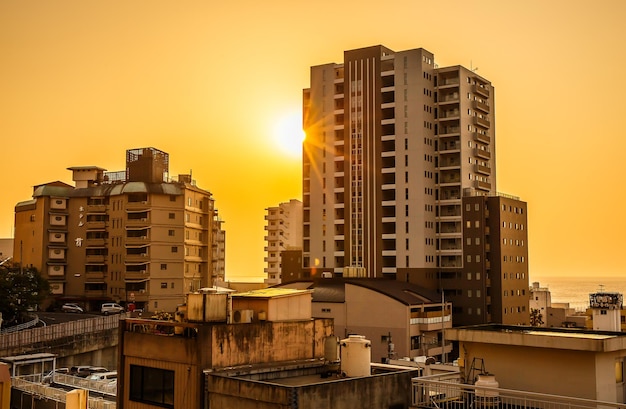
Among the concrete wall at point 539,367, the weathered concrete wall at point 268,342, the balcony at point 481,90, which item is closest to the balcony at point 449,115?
the balcony at point 481,90

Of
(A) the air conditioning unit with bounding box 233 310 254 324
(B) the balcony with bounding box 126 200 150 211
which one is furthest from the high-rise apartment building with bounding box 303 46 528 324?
(A) the air conditioning unit with bounding box 233 310 254 324

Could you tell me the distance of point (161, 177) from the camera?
130500 mm

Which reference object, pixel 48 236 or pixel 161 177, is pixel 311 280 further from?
pixel 48 236

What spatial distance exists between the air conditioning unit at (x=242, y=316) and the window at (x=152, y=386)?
11.1ft

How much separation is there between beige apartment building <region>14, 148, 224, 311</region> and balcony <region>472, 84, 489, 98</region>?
53.5 meters

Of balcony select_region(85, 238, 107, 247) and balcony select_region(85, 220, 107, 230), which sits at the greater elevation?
balcony select_region(85, 220, 107, 230)

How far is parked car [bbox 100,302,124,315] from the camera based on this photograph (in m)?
112

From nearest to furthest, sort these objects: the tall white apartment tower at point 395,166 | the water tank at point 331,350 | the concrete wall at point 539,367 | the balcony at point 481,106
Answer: the concrete wall at point 539,367, the water tank at point 331,350, the tall white apartment tower at point 395,166, the balcony at point 481,106

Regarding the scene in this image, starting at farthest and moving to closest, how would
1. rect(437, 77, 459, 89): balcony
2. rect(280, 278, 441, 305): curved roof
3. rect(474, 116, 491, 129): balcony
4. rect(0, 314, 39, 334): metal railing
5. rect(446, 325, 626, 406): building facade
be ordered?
rect(474, 116, 491, 129): balcony, rect(437, 77, 459, 89): balcony, rect(280, 278, 441, 305): curved roof, rect(0, 314, 39, 334): metal railing, rect(446, 325, 626, 406): building facade

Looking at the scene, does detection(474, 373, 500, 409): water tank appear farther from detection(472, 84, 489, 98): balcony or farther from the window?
detection(472, 84, 489, 98): balcony

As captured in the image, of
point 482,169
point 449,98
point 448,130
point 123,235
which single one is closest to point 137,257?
point 123,235

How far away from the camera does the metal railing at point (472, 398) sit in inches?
845

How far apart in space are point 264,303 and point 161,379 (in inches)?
192

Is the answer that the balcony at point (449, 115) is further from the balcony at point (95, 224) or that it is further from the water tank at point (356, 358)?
the water tank at point (356, 358)
